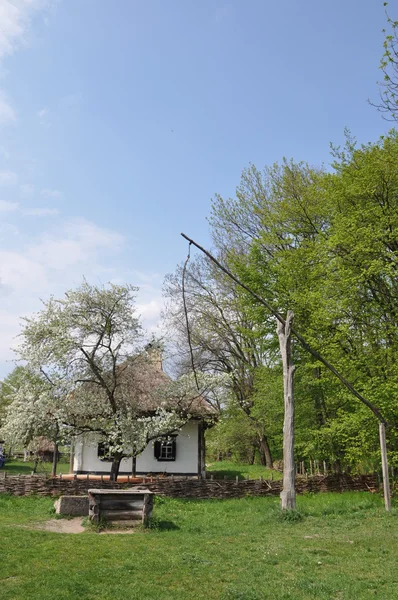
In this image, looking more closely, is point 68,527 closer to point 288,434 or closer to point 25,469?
point 288,434

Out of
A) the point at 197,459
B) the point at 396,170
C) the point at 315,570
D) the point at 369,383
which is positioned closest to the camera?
the point at 315,570

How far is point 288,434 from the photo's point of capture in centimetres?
1276

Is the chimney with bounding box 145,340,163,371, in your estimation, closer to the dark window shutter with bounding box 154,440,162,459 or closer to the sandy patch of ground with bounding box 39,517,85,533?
the dark window shutter with bounding box 154,440,162,459

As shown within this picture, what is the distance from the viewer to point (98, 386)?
17.7 meters

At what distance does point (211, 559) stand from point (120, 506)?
11.8ft

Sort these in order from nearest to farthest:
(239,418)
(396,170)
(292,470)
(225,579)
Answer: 1. (225,579)
2. (292,470)
3. (396,170)
4. (239,418)

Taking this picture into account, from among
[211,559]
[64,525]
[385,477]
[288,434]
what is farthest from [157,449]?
[211,559]

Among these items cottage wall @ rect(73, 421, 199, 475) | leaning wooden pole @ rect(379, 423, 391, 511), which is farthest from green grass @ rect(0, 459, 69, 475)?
leaning wooden pole @ rect(379, 423, 391, 511)

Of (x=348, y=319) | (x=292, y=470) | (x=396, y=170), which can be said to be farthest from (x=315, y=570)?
(x=396, y=170)

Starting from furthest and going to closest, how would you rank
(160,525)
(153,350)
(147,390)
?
(147,390)
(153,350)
(160,525)

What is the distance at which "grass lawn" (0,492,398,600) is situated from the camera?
231 inches

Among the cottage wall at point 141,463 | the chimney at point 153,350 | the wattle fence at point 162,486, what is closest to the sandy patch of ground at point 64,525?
the wattle fence at point 162,486

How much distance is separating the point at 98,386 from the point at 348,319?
933 centimetres

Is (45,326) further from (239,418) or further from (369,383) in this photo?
(239,418)
